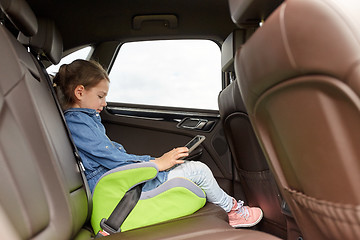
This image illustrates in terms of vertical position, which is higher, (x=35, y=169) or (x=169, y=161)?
(x=35, y=169)

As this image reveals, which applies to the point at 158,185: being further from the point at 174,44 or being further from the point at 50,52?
the point at 174,44

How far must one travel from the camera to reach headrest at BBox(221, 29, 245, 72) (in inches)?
60.0

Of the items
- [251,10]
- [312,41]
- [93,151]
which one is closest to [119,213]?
[93,151]

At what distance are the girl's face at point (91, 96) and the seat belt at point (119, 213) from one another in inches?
18.4

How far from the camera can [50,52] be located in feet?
4.56

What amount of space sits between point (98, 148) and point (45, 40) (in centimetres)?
47

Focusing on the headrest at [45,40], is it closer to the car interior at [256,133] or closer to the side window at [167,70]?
the car interior at [256,133]

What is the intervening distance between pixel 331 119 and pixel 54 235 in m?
0.78

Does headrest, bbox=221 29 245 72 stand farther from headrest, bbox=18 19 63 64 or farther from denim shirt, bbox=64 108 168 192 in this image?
headrest, bbox=18 19 63 64

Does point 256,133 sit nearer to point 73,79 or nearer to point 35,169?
point 35,169

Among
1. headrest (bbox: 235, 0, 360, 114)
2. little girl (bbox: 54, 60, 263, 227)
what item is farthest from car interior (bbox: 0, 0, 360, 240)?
little girl (bbox: 54, 60, 263, 227)

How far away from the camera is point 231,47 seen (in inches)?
62.0

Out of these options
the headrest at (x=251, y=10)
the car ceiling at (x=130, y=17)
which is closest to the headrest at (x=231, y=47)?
the car ceiling at (x=130, y=17)

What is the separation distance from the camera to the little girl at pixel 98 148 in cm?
143
